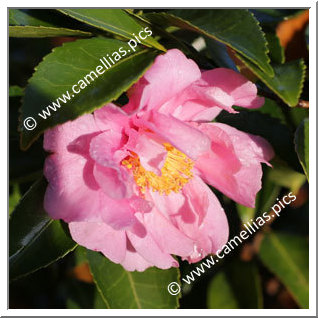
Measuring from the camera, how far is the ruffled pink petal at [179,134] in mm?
658

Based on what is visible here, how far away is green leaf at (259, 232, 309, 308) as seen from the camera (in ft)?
4.43

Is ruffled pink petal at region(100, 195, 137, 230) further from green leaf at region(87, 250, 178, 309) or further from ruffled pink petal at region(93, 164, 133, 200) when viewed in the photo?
green leaf at region(87, 250, 178, 309)

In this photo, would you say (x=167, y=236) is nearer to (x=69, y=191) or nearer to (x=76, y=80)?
(x=69, y=191)

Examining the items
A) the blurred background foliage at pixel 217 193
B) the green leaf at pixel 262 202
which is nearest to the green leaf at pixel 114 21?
the blurred background foliage at pixel 217 193

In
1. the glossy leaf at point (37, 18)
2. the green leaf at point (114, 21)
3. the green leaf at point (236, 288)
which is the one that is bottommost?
the green leaf at point (236, 288)

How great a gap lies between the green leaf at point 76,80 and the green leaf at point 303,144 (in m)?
0.29

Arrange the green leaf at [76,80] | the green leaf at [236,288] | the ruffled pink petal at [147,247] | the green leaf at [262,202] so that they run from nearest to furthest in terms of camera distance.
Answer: the green leaf at [76,80], the ruffled pink petal at [147,247], the green leaf at [262,202], the green leaf at [236,288]

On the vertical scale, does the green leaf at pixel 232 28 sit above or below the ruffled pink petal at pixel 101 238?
above

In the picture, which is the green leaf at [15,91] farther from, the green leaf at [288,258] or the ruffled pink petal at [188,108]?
the green leaf at [288,258]

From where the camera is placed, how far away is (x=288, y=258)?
142cm

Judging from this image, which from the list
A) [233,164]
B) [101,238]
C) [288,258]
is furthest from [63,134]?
[288,258]

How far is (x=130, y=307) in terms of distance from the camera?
865 millimetres

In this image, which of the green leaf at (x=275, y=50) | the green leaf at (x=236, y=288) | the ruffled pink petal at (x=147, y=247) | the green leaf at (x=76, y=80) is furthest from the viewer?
the green leaf at (x=236, y=288)

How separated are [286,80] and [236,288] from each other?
2.49 ft
